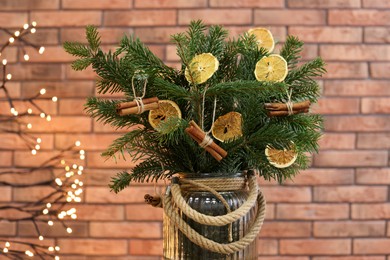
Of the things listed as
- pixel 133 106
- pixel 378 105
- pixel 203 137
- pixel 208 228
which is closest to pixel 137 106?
pixel 133 106

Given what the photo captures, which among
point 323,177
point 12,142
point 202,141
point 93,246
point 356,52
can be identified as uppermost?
point 356,52

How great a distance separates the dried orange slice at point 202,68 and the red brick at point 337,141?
1.05m

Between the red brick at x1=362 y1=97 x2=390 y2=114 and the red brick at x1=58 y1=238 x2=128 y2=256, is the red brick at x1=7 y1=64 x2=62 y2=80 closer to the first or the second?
the red brick at x1=58 y1=238 x2=128 y2=256

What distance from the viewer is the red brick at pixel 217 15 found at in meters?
1.77

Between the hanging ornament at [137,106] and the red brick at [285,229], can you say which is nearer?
the hanging ornament at [137,106]

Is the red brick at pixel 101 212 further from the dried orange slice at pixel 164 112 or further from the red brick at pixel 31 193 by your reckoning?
the dried orange slice at pixel 164 112

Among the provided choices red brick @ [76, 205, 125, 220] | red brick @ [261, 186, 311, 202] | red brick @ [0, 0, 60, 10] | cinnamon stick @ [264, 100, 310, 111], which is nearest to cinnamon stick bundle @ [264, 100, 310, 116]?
cinnamon stick @ [264, 100, 310, 111]

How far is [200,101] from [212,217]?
0.19 meters

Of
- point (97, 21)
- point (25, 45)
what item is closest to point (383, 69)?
point (97, 21)

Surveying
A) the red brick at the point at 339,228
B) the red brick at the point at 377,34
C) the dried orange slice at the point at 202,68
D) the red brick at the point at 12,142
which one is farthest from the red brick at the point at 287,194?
the dried orange slice at the point at 202,68

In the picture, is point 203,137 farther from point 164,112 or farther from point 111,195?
point 111,195

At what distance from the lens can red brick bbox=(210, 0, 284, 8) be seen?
177cm

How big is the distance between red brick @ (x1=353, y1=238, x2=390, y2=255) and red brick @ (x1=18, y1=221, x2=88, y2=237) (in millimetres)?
954

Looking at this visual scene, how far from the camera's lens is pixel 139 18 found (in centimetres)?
178
